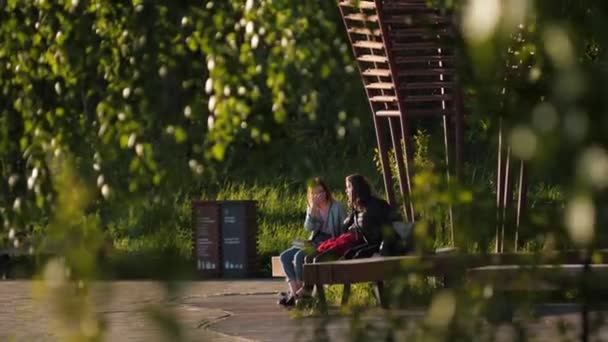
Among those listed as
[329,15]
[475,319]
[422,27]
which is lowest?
[475,319]

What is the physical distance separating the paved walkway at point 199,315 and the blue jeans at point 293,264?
1.24ft

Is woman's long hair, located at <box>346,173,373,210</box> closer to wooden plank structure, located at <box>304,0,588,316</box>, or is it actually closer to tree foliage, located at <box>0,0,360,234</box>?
wooden plank structure, located at <box>304,0,588,316</box>

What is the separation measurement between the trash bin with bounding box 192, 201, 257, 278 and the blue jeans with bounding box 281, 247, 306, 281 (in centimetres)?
593

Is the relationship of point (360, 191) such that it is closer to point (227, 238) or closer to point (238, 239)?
point (238, 239)

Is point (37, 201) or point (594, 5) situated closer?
point (594, 5)

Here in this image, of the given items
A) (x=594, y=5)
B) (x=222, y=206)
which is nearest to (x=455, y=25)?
(x=594, y=5)

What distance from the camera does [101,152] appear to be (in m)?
4.60

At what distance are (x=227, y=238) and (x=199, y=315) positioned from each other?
22.8 ft

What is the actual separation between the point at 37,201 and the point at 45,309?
93.9 inches

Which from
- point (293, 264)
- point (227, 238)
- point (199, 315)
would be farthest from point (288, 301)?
point (227, 238)

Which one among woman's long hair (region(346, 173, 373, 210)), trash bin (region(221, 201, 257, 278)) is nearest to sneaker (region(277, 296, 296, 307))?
woman's long hair (region(346, 173, 373, 210))

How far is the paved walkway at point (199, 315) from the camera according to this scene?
213 centimetres

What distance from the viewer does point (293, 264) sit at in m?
16.3

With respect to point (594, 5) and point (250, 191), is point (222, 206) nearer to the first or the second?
point (250, 191)
